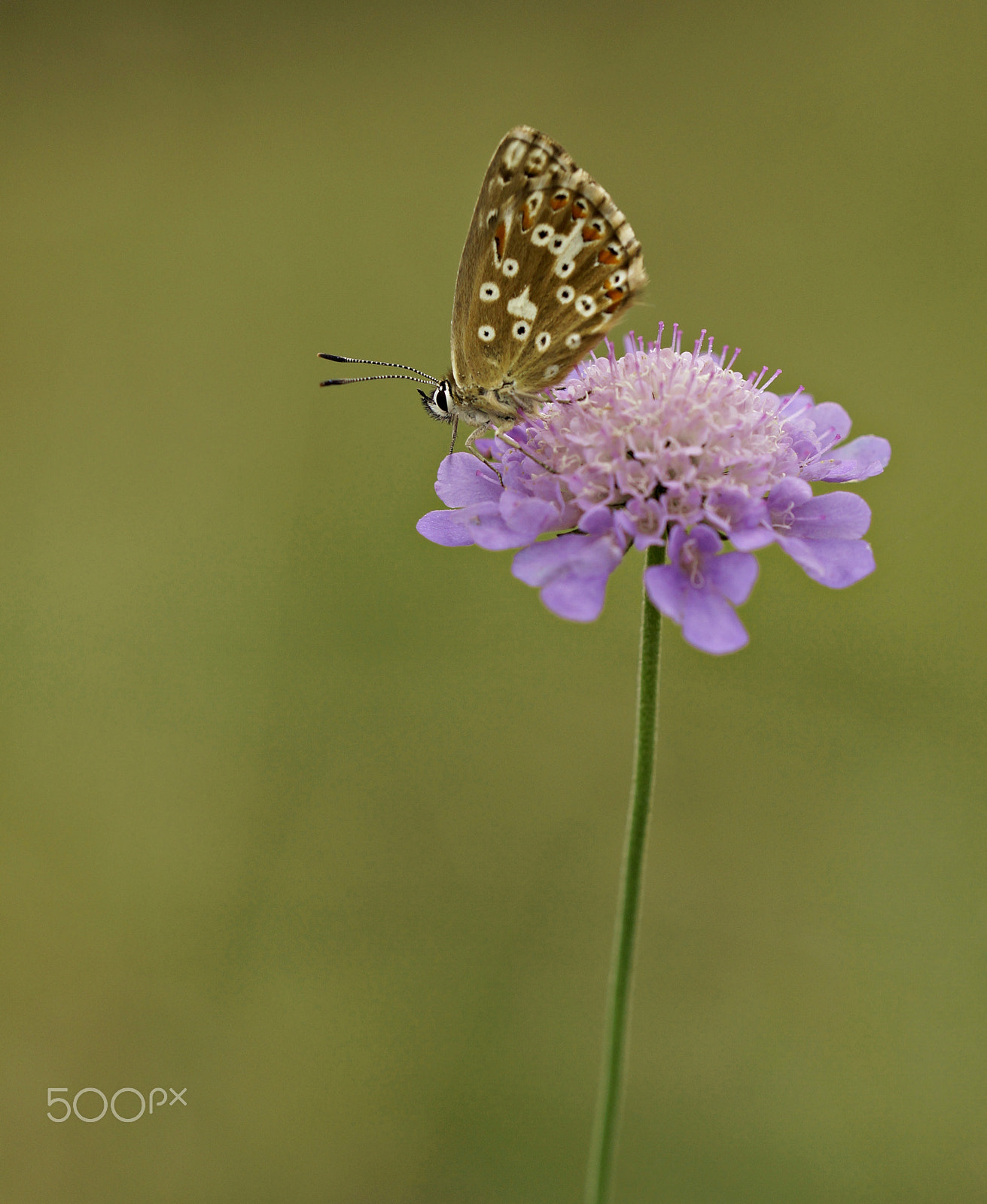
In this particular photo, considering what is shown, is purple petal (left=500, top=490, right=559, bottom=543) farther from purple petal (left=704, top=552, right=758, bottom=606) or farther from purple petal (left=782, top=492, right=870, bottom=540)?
purple petal (left=782, top=492, right=870, bottom=540)

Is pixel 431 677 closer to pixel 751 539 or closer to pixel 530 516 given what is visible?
pixel 530 516

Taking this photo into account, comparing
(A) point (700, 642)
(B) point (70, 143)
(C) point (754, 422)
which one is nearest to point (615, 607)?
(C) point (754, 422)

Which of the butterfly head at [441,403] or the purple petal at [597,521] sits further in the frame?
Result: the butterfly head at [441,403]

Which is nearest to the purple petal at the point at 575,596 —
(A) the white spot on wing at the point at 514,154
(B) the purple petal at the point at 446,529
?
(B) the purple petal at the point at 446,529

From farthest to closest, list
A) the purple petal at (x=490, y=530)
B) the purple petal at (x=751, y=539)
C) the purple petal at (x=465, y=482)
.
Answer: the purple petal at (x=465, y=482) → the purple petal at (x=490, y=530) → the purple petal at (x=751, y=539)

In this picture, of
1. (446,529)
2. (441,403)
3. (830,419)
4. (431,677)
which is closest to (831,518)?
(830,419)

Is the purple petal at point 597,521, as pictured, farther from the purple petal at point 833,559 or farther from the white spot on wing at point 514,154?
the white spot on wing at point 514,154
